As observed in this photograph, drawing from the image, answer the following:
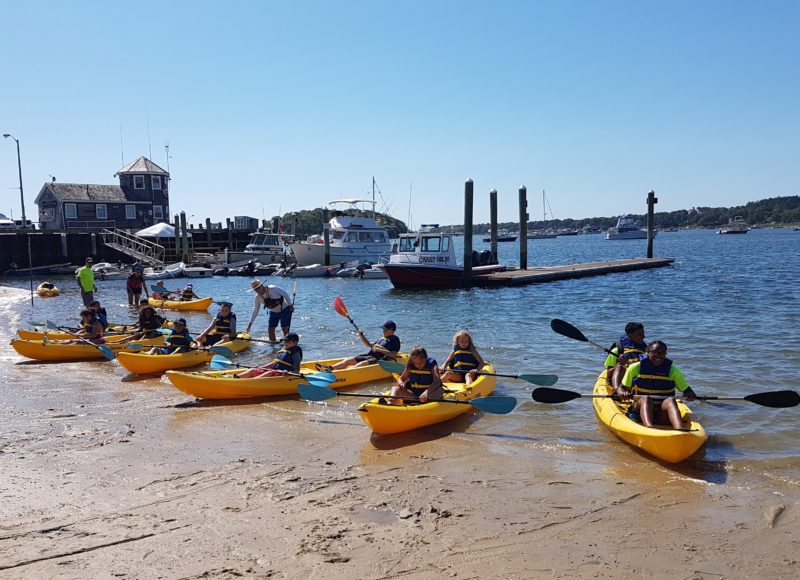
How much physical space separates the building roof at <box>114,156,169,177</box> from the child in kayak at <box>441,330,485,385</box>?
4974cm

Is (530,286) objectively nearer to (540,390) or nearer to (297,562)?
(540,390)

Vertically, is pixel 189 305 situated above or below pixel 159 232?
below

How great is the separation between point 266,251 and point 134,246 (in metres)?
8.60

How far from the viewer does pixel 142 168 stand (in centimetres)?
5506

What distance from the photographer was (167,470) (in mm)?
7078

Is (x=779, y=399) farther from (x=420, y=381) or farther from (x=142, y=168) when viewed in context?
(x=142, y=168)

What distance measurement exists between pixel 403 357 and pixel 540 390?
3.75 meters

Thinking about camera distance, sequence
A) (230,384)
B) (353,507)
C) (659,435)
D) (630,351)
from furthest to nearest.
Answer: (230,384) < (630,351) < (659,435) < (353,507)

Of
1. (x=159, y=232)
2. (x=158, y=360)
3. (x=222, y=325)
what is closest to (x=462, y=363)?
(x=158, y=360)

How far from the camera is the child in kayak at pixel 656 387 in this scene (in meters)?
8.03

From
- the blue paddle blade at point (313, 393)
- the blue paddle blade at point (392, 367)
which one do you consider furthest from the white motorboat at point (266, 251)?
the blue paddle blade at point (313, 393)

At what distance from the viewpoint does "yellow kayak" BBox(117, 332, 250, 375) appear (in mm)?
12297

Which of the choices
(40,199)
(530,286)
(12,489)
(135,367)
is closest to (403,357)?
(135,367)

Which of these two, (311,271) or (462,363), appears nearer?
(462,363)
